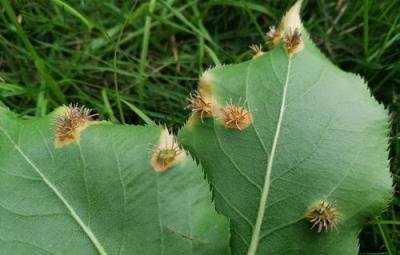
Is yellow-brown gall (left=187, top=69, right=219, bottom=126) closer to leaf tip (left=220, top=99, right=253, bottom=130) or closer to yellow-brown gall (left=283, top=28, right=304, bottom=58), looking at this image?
leaf tip (left=220, top=99, right=253, bottom=130)

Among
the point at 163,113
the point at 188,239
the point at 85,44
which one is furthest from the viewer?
the point at 85,44

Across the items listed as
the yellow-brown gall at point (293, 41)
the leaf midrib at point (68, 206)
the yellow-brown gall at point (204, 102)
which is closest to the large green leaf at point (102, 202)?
the leaf midrib at point (68, 206)

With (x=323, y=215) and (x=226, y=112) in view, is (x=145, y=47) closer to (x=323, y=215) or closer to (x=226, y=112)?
(x=226, y=112)

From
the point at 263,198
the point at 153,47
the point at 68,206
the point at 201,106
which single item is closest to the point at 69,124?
the point at 68,206

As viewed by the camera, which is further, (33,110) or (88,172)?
(33,110)

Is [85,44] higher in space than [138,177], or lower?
higher

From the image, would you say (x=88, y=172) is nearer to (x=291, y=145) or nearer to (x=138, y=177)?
(x=138, y=177)

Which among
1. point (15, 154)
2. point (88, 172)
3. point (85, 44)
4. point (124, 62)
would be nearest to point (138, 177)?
point (88, 172)
